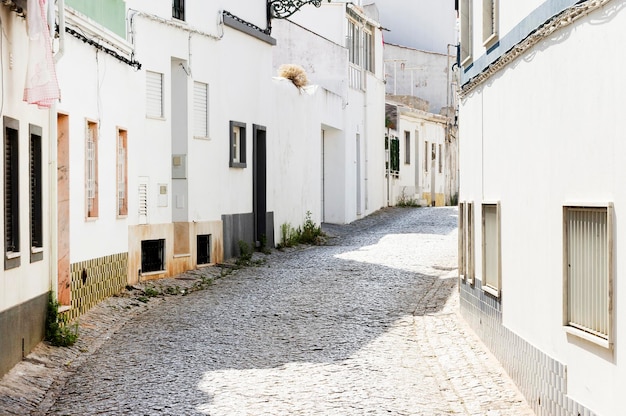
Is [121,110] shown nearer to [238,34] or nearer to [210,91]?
[210,91]

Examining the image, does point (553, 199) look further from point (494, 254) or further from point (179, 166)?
point (179, 166)

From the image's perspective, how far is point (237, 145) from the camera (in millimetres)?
23969

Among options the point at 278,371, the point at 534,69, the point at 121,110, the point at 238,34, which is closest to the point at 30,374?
the point at 278,371

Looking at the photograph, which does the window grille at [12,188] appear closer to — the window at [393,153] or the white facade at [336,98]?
the white facade at [336,98]

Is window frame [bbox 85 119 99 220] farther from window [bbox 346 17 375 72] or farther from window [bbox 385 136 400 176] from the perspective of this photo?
window [bbox 385 136 400 176]

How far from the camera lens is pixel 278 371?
11.5 metres

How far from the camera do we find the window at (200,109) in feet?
71.3

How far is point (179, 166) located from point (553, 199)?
13.0 meters

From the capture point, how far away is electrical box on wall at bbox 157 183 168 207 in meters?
20.2

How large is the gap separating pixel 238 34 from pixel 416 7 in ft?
112

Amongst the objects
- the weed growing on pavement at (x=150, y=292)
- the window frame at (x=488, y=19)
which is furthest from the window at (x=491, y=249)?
the weed growing on pavement at (x=150, y=292)

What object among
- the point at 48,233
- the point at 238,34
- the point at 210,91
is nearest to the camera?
the point at 48,233

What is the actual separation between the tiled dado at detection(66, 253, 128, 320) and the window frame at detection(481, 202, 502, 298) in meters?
4.81

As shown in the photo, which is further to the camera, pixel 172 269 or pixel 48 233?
pixel 172 269
